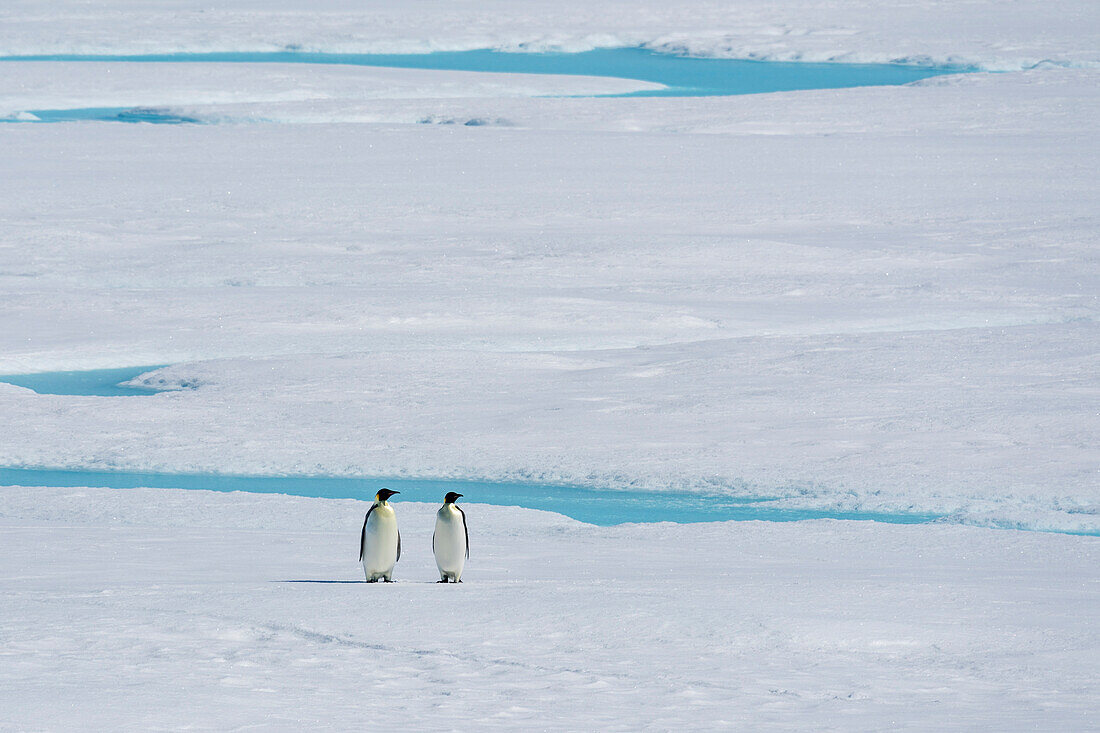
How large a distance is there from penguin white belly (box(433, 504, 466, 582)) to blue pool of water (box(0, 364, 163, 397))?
3178 millimetres

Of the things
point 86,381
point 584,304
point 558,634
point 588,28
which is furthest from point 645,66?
point 558,634

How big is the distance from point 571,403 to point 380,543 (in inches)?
97.0

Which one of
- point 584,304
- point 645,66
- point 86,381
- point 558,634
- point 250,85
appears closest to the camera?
point 558,634

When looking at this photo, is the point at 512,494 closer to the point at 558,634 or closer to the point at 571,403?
the point at 571,403

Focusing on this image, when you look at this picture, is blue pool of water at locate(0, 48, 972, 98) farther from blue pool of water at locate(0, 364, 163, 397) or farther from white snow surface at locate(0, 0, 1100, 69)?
blue pool of water at locate(0, 364, 163, 397)

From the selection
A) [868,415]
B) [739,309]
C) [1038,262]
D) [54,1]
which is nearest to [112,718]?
[868,415]

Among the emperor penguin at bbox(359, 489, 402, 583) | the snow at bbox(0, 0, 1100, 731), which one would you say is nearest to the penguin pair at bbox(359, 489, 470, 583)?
the emperor penguin at bbox(359, 489, 402, 583)

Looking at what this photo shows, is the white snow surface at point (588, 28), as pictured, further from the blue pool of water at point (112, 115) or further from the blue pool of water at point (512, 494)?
the blue pool of water at point (512, 494)

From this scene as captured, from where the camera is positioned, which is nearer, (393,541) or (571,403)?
(393,541)

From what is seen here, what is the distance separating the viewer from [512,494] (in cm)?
543

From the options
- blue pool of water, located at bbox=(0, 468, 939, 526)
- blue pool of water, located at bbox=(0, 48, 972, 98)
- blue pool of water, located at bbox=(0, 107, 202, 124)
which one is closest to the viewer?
blue pool of water, located at bbox=(0, 468, 939, 526)

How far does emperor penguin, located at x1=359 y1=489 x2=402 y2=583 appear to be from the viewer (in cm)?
378

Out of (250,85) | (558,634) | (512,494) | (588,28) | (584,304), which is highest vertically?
(588,28)

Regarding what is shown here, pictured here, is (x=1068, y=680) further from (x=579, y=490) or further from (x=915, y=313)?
(x=915, y=313)
